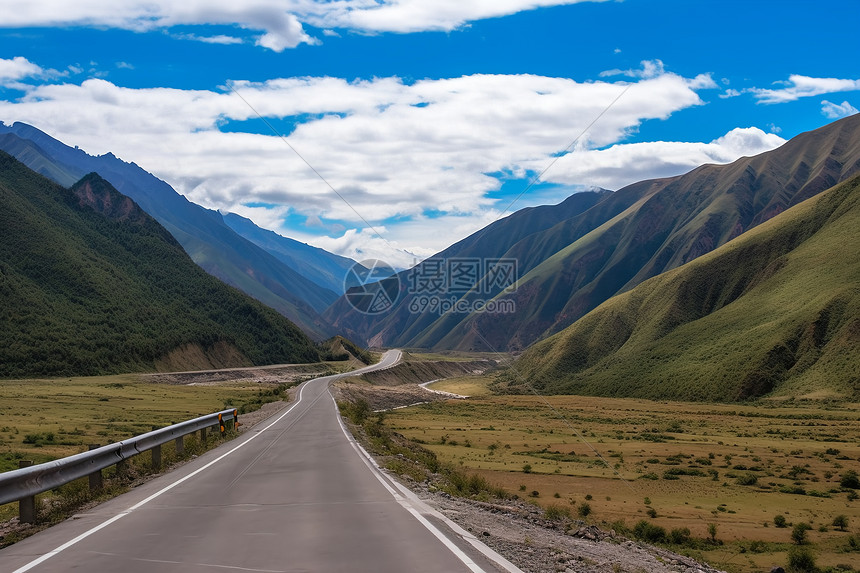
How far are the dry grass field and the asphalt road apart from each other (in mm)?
9628

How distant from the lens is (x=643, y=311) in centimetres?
15000

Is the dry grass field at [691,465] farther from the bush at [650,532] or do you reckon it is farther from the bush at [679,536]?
the bush at [650,532]

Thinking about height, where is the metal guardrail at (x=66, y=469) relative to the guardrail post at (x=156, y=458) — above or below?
above

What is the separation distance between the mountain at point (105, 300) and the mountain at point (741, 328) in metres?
63.4

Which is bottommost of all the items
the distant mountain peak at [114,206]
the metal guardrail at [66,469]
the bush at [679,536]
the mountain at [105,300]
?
the bush at [679,536]

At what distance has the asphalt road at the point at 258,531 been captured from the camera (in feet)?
29.9

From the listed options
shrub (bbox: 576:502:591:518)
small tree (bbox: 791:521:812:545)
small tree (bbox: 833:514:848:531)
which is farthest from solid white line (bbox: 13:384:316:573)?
small tree (bbox: 833:514:848:531)

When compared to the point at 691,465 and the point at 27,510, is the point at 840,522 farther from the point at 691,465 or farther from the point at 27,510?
the point at 27,510

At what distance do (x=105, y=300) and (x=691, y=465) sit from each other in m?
117

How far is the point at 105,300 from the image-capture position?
130 m

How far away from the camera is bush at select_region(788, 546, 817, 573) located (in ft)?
66.1

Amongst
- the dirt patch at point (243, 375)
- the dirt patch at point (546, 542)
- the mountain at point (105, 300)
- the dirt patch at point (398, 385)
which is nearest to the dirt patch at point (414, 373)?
the dirt patch at point (398, 385)

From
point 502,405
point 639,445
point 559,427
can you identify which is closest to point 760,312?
point 502,405

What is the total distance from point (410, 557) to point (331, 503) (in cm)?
494
